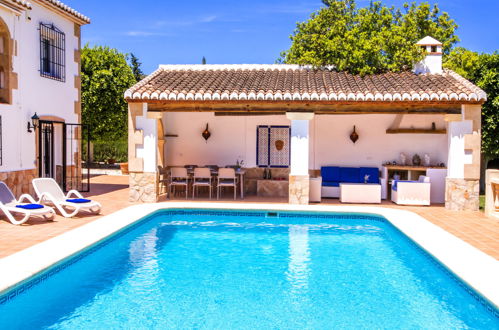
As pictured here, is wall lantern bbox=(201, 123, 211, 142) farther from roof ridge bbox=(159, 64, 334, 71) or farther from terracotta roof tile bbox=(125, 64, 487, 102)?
roof ridge bbox=(159, 64, 334, 71)

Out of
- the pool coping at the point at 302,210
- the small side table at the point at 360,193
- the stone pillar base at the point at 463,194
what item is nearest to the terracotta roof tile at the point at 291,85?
the stone pillar base at the point at 463,194

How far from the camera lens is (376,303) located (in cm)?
595

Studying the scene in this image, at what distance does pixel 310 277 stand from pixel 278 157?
29.6 feet

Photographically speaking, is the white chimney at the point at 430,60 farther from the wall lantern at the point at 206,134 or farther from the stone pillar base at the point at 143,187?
the stone pillar base at the point at 143,187

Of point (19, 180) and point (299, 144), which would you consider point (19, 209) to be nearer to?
point (19, 180)

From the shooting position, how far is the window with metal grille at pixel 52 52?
13867 mm

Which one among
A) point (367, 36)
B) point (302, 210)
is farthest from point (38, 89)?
point (367, 36)

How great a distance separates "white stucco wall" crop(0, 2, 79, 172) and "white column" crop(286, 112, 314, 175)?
7491 mm

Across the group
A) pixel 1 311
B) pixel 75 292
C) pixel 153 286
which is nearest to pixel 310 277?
pixel 153 286

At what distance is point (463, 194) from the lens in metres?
12.2

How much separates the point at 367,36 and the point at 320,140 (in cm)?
950

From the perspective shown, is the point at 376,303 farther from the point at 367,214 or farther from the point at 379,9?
the point at 379,9

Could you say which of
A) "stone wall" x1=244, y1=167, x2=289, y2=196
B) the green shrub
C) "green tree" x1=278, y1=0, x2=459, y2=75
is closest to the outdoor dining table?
"stone wall" x1=244, y1=167, x2=289, y2=196

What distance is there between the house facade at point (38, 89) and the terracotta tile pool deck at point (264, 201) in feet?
7.31
